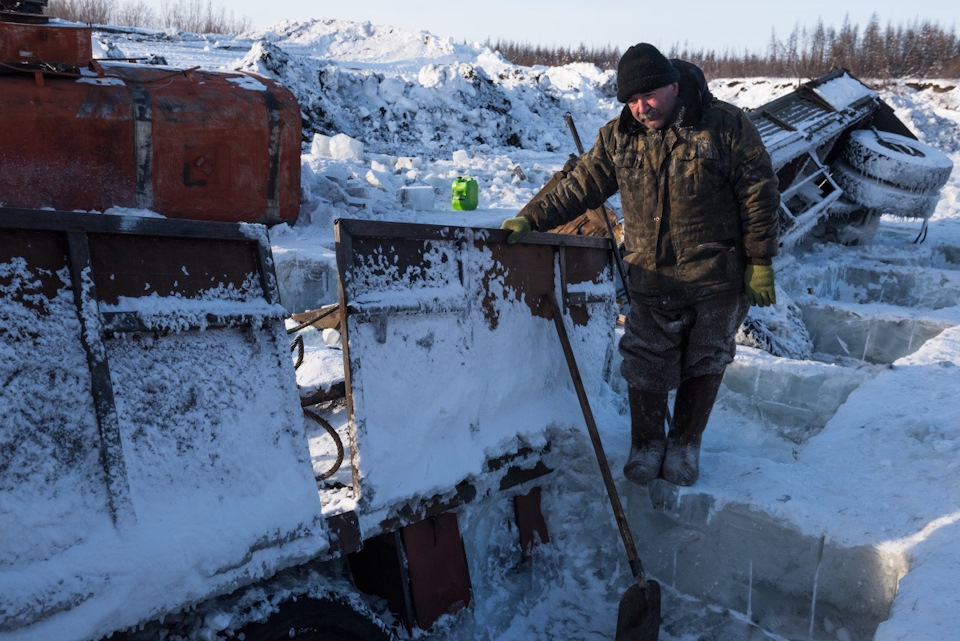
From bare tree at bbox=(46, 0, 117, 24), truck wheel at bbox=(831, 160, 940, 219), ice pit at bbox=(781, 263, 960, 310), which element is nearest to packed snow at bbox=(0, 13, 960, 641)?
ice pit at bbox=(781, 263, 960, 310)

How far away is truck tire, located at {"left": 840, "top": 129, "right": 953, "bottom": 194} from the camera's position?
8.87 metres

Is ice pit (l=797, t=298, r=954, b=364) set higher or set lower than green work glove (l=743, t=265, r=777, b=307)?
lower

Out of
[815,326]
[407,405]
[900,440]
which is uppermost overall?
[407,405]

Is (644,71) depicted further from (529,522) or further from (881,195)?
(881,195)

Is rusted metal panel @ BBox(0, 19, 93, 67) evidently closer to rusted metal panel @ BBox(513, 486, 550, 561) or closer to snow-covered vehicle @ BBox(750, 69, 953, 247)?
rusted metal panel @ BBox(513, 486, 550, 561)

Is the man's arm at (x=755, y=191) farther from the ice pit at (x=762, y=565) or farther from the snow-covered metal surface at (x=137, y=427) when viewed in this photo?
the snow-covered metal surface at (x=137, y=427)

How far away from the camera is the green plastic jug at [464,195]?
10.7m

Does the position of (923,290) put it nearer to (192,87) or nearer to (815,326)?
(815,326)

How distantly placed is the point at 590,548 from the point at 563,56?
39009 millimetres

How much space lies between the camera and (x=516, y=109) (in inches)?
756

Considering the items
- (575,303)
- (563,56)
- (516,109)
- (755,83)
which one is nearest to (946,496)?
(575,303)

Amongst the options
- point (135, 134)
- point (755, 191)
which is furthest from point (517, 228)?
point (135, 134)

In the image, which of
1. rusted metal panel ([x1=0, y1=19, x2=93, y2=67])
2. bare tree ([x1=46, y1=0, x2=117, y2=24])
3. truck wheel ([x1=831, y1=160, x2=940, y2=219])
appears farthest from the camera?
bare tree ([x1=46, y1=0, x2=117, y2=24])

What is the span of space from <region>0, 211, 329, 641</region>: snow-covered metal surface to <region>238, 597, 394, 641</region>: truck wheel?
0.45 feet
